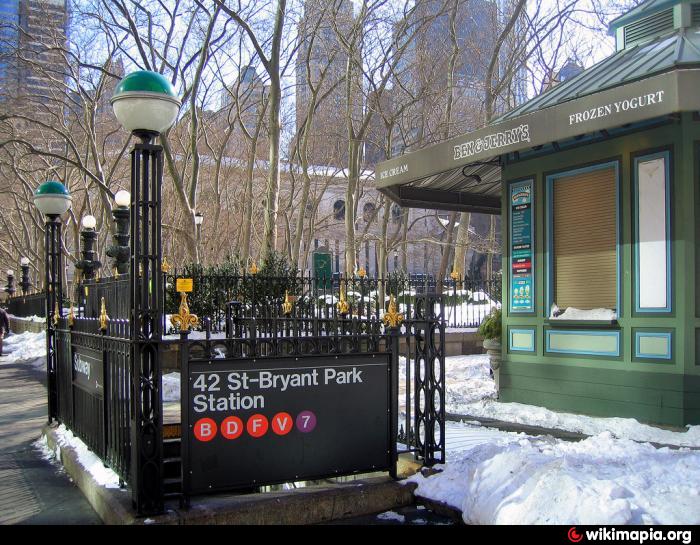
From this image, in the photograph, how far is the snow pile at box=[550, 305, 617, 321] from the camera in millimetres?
7993

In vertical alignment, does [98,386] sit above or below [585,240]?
below

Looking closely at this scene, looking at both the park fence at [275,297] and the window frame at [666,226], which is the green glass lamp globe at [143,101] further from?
the window frame at [666,226]

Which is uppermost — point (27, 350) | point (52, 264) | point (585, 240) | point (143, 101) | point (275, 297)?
point (143, 101)

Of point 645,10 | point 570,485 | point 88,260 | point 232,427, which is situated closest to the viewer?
point 570,485

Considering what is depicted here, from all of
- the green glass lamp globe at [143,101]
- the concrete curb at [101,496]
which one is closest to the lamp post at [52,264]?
the concrete curb at [101,496]

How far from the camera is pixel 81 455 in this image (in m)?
6.23

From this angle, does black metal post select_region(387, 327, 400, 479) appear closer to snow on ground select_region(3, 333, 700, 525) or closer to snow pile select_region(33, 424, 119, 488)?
snow on ground select_region(3, 333, 700, 525)

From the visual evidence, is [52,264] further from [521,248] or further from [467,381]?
[467,381]

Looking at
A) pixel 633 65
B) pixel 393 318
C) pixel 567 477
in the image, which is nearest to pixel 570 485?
pixel 567 477

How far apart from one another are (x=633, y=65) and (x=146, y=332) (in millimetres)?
7129

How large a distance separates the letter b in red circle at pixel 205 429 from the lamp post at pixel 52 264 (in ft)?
13.5

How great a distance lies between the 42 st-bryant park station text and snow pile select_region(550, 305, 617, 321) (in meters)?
4.38

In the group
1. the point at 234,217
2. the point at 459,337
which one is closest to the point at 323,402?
the point at 459,337
